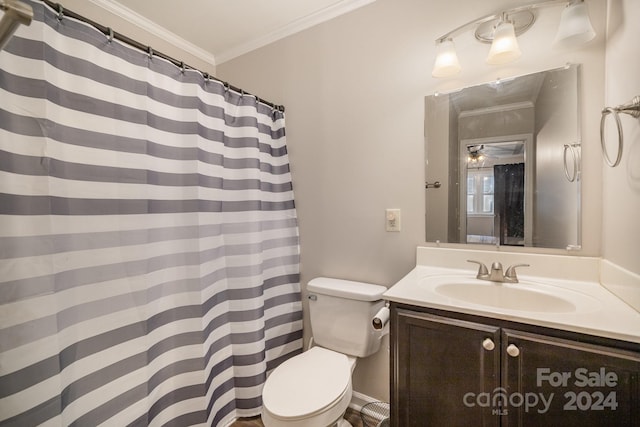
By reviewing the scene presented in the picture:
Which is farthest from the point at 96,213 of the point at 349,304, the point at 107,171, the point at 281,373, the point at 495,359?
the point at 495,359

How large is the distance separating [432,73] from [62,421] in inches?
80.1

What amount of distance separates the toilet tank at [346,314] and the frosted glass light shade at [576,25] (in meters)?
1.34

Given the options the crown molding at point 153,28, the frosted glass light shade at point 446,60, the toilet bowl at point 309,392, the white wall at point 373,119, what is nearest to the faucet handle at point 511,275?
the white wall at point 373,119

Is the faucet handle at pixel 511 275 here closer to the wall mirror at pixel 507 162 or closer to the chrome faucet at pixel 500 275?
the chrome faucet at pixel 500 275

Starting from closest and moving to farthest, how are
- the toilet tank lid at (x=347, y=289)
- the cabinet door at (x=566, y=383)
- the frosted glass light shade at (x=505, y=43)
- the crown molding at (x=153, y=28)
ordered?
the cabinet door at (x=566, y=383)
the frosted glass light shade at (x=505, y=43)
the toilet tank lid at (x=347, y=289)
the crown molding at (x=153, y=28)

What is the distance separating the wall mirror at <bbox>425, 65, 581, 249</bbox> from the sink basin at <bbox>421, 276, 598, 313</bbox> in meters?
0.22

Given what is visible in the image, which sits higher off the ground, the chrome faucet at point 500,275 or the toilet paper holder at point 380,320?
the chrome faucet at point 500,275

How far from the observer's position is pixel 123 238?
3.53 ft

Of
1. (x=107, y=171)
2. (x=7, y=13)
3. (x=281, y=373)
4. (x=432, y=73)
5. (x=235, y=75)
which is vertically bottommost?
(x=281, y=373)

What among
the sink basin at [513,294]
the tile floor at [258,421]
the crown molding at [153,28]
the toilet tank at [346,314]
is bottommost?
the tile floor at [258,421]

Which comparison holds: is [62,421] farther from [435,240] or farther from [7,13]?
[435,240]

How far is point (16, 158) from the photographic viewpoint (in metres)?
0.83

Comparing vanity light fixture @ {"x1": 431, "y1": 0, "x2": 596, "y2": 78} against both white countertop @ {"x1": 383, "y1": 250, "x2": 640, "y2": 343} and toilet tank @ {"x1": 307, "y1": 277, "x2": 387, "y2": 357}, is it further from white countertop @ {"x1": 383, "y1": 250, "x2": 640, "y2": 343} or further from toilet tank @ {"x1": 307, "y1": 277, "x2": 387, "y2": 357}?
toilet tank @ {"x1": 307, "y1": 277, "x2": 387, "y2": 357}

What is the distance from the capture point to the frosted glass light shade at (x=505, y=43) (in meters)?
1.14
